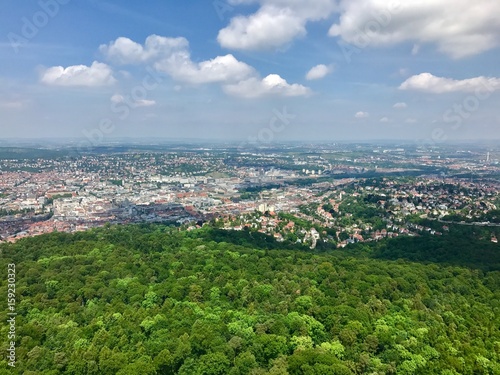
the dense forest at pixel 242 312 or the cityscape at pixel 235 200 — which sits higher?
the dense forest at pixel 242 312

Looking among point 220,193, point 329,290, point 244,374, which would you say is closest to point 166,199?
point 220,193

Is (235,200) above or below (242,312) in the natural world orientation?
below

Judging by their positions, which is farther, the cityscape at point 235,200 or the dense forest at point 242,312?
the cityscape at point 235,200

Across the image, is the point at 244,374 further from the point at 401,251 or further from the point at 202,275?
the point at 401,251

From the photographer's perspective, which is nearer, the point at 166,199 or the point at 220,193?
the point at 166,199

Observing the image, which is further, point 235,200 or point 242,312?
point 235,200

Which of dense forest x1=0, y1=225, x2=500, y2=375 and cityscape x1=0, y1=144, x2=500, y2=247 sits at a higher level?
dense forest x1=0, y1=225, x2=500, y2=375

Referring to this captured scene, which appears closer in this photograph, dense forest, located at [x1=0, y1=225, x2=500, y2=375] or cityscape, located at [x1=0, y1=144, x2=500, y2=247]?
dense forest, located at [x1=0, y1=225, x2=500, y2=375]

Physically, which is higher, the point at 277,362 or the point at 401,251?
the point at 277,362
